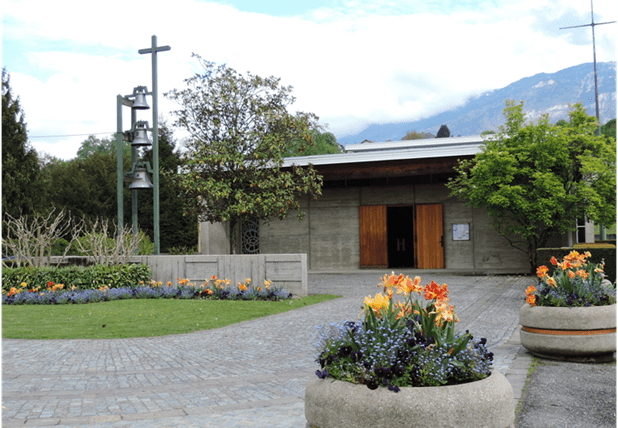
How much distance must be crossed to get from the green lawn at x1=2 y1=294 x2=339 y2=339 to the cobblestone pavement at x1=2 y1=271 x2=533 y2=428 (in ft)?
1.65

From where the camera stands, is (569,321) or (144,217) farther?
(144,217)

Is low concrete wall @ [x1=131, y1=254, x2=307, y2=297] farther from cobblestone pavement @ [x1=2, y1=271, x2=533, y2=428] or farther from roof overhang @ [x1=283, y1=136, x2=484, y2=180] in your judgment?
roof overhang @ [x1=283, y1=136, x2=484, y2=180]

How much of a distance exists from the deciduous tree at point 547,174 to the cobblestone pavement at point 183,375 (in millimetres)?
8842

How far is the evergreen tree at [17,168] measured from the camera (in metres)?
27.0

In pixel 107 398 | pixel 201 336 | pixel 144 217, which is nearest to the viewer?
pixel 107 398

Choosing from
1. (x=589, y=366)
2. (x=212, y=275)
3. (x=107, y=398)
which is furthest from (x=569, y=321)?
(x=212, y=275)

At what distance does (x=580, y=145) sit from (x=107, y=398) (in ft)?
58.5

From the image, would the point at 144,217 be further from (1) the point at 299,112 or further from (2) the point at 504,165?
(2) the point at 504,165

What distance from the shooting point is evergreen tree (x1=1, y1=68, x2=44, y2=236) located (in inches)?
1061

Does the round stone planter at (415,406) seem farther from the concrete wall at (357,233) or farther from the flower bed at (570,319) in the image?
the concrete wall at (357,233)

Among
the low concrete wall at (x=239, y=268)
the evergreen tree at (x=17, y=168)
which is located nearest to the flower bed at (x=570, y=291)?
the low concrete wall at (x=239, y=268)

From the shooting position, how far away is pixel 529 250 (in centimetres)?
2059

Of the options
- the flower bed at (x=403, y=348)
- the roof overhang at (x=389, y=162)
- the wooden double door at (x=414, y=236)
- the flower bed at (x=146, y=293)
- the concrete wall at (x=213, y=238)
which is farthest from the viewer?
the concrete wall at (x=213, y=238)

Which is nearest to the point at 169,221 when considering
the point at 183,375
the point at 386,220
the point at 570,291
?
the point at 386,220
